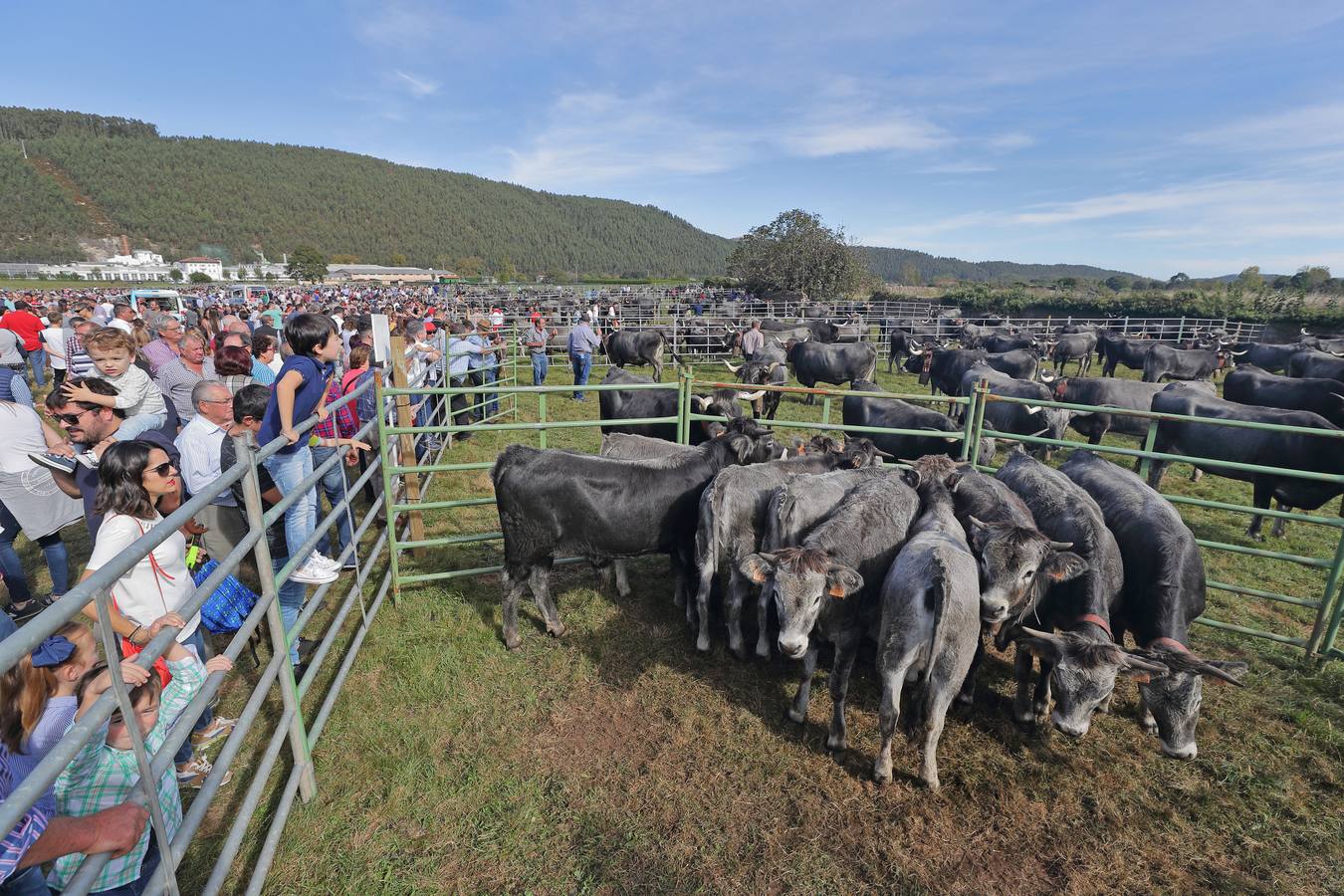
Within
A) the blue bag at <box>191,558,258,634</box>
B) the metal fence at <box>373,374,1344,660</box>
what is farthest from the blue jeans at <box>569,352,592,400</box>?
the blue bag at <box>191,558,258,634</box>

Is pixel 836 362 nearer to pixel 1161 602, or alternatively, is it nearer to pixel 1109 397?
pixel 1109 397

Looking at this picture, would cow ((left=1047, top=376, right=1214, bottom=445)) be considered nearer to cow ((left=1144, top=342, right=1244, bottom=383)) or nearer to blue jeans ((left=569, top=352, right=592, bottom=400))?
cow ((left=1144, top=342, right=1244, bottom=383))

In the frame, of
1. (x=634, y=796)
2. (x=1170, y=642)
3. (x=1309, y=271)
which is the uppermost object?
(x=1309, y=271)

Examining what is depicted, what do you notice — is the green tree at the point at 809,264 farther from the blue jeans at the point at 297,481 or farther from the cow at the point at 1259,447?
the blue jeans at the point at 297,481

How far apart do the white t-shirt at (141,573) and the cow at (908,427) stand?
675cm

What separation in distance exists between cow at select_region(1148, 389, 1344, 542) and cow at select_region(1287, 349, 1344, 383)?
25.8 feet

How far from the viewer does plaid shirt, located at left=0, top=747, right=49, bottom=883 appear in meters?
1.44

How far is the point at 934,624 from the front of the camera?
11.9ft

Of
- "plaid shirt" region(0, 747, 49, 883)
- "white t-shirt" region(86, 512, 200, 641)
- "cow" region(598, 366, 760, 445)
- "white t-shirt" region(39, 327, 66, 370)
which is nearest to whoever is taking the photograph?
"plaid shirt" region(0, 747, 49, 883)

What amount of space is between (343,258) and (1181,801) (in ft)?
572

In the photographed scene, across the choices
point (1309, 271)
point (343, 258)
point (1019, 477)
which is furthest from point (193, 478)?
point (343, 258)

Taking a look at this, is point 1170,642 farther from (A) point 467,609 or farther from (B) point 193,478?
(B) point 193,478

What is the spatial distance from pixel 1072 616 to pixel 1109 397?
9867 millimetres

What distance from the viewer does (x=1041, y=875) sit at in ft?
10.4
